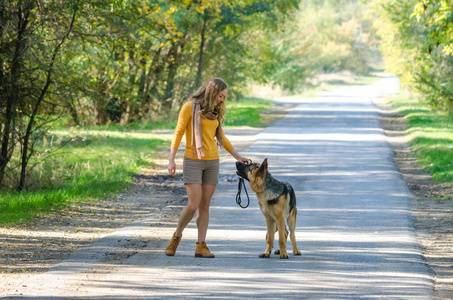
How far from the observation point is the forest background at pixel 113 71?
12047mm

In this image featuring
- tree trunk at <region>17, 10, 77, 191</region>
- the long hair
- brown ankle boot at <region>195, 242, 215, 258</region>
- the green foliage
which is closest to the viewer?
the long hair

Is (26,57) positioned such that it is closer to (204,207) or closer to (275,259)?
(204,207)

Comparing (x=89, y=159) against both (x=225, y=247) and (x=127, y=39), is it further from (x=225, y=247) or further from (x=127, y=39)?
(x=225, y=247)

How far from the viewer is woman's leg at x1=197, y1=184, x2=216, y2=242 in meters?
7.43

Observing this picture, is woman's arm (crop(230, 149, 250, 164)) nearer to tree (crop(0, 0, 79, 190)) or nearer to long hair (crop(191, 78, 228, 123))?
long hair (crop(191, 78, 228, 123))

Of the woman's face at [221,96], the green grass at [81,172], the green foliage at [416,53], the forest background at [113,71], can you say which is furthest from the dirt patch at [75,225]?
the green foliage at [416,53]

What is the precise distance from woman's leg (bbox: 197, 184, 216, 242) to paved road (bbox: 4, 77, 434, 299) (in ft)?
1.06

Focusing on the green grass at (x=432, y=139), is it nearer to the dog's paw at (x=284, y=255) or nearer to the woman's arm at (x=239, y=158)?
the dog's paw at (x=284, y=255)

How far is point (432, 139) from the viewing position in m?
21.4

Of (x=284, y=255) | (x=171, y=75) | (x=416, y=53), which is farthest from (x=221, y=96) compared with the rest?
(x=416, y=53)

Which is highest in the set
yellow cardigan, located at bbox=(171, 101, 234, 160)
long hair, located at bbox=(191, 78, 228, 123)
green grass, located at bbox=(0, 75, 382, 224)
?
long hair, located at bbox=(191, 78, 228, 123)

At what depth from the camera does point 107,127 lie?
2552 centimetres

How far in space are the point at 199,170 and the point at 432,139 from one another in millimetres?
15713

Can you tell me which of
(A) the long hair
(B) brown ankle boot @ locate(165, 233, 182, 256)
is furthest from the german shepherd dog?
(B) brown ankle boot @ locate(165, 233, 182, 256)
